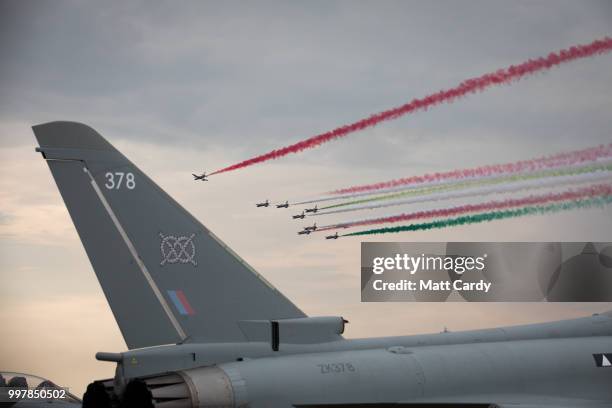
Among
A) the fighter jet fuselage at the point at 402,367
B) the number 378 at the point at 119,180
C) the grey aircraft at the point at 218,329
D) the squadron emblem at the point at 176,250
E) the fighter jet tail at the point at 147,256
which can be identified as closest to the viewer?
the fighter jet fuselage at the point at 402,367

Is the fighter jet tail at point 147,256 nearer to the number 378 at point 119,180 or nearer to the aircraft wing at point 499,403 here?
the number 378 at point 119,180

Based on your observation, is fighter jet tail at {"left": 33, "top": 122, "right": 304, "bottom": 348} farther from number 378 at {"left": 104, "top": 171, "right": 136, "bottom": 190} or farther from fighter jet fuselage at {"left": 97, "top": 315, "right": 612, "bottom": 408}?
fighter jet fuselage at {"left": 97, "top": 315, "right": 612, "bottom": 408}

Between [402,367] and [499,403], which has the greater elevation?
[402,367]

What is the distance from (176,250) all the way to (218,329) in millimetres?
1598

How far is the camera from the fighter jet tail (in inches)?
631

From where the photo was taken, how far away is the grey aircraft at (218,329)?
608 inches

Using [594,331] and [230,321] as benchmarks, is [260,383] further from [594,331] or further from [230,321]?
[594,331]

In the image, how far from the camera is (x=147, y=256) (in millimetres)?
16328

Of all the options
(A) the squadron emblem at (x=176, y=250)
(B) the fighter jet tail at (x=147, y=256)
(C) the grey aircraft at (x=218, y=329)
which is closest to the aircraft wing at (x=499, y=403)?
(C) the grey aircraft at (x=218, y=329)

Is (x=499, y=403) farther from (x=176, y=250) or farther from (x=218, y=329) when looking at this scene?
(x=176, y=250)

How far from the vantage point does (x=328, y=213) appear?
25453 mm

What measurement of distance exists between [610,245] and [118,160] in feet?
75.1

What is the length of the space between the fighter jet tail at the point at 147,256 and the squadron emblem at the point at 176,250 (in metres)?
0.02

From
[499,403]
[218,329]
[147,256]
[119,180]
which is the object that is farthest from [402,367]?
[119,180]
